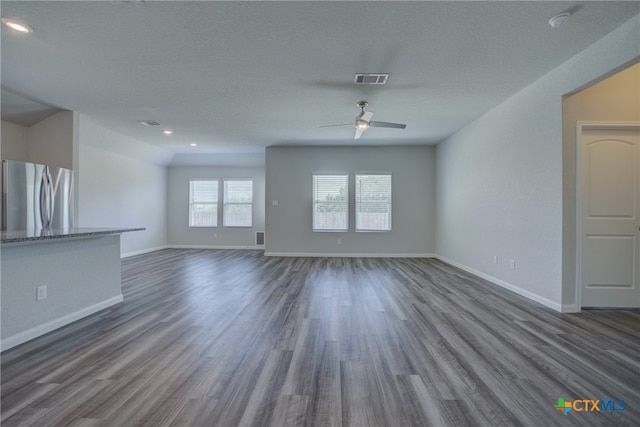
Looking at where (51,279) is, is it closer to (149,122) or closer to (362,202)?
(149,122)

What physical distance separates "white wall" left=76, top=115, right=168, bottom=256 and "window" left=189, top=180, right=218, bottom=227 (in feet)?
2.68

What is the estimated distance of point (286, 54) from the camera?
2.85 metres

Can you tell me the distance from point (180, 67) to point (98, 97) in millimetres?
1844

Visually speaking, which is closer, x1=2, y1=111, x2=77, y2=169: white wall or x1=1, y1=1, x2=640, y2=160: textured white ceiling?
x1=1, y1=1, x2=640, y2=160: textured white ceiling

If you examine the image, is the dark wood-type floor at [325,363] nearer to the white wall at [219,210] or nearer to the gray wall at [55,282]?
the gray wall at [55,282]

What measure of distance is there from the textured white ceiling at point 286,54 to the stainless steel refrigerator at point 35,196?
1.08 m

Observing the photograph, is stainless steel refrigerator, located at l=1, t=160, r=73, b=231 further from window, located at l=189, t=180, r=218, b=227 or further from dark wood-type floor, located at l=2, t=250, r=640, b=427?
window, located at l=189, t=180, r=218, b=227

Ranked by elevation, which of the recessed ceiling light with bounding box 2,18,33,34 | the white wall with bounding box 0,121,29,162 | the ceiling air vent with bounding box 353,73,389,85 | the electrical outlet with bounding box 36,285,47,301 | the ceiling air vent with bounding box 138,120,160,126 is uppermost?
the ceiling air vent with bounding box 138,120,160,126

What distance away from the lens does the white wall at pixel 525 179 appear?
2.86 m

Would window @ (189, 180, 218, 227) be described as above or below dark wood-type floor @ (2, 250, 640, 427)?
above

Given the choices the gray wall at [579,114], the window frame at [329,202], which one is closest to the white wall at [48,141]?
the window frame at [329,202]

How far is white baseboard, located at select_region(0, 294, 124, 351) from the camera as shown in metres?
2.22

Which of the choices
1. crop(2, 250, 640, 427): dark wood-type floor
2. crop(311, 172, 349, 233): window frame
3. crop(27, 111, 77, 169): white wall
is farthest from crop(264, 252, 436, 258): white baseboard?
crop(27, 111, 77, 169): white wall

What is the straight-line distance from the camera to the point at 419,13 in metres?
2.25
